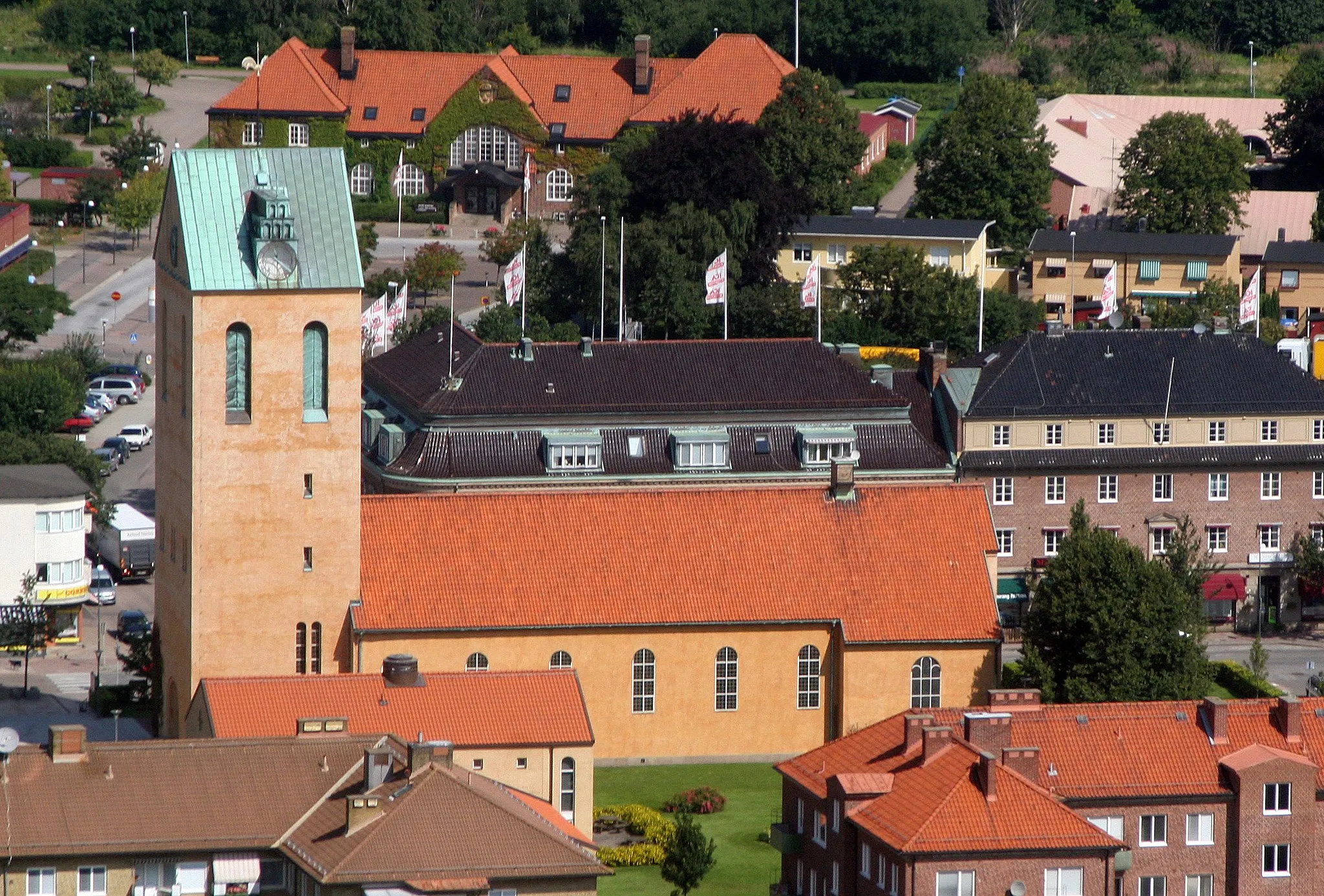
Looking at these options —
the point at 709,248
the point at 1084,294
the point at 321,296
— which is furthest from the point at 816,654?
the point at 1084,294

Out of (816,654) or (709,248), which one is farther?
(709,248)

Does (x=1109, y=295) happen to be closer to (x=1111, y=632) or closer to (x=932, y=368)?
(x=932, y=368)

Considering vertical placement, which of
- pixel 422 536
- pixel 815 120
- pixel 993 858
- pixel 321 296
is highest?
pixel 815 120

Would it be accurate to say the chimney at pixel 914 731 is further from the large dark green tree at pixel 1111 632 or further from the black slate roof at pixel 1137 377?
the black slate roof at pixel 1137 377

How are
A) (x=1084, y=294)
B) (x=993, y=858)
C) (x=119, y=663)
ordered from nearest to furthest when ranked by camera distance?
1. (x=993, y=858)
2. (x=119, y=663)
3. (x=1084, y=294)

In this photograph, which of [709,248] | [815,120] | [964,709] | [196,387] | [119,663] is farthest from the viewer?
[815,120]

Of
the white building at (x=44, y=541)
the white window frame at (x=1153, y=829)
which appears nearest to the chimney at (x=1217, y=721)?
the white window frame at (x=1153, y=829)

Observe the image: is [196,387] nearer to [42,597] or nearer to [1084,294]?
[42,597]
